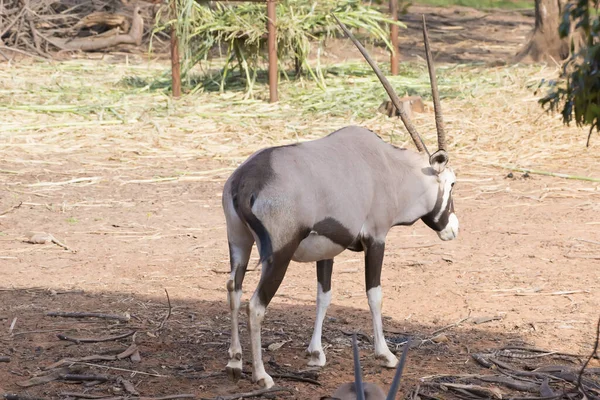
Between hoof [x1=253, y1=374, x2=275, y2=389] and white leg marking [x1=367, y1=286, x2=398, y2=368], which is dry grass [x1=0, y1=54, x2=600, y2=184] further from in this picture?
hoof [x1=253, y1=374, x2=275, y2=389]

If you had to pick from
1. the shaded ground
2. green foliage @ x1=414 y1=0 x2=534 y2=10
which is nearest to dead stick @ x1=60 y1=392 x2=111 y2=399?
the shaded ground

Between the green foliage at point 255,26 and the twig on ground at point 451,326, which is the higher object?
the green foliage at point 255,26

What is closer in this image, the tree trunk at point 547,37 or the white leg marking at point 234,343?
the white leg marking at point 234,343

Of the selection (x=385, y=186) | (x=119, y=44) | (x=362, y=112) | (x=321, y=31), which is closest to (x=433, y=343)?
(x=385, y=186)

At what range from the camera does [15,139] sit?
10.3m

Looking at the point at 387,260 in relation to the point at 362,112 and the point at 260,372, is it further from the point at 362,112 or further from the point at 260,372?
the point at 362,112

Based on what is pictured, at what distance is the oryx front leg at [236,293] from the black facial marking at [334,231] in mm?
332

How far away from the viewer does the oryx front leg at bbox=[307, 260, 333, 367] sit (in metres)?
4.64

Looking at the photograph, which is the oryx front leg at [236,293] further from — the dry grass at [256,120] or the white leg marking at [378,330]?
the dry grass at [256,120]

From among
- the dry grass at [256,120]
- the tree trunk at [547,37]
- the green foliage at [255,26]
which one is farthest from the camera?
the tree trunk at [547,37]

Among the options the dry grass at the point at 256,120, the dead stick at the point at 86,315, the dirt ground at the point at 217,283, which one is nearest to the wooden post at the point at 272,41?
the dry grass at the point at 256,120

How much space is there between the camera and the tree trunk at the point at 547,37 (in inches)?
545

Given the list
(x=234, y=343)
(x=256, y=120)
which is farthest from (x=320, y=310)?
(x=256, y=120)

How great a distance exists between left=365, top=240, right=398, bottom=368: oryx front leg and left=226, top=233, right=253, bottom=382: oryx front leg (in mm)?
627
